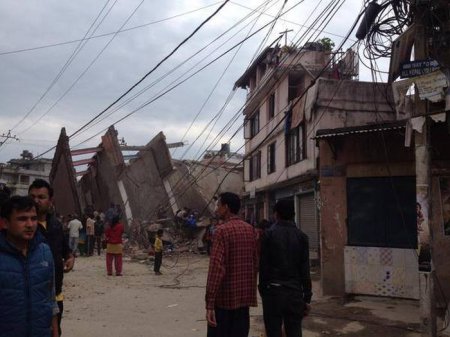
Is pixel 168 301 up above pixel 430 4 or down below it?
below

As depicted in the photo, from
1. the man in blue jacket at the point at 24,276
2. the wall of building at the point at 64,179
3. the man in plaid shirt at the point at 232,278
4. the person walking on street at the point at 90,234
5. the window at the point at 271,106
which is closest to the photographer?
the man in blue jacket at the point at 24,276

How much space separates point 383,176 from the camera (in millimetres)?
9781

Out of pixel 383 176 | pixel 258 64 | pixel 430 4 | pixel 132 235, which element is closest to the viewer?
pixel 430 4

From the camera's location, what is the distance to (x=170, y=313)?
8531mm

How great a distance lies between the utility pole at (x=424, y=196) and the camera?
6.63 meters

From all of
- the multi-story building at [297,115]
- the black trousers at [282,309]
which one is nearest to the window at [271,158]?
the multi-story building at [297,115]

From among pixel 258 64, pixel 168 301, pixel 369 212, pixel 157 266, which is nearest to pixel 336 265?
pixel 369 212

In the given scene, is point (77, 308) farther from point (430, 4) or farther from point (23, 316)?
point (430, 4)

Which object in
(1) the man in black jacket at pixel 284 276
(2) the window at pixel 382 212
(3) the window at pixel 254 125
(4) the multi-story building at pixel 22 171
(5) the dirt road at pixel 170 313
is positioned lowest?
(5) the dirt road at pixel 170 313

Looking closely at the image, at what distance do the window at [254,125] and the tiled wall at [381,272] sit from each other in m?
18.5

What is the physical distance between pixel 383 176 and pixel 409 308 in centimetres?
251

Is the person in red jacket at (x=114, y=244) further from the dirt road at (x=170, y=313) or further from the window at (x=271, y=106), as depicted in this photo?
the window at (x=271, y=106)

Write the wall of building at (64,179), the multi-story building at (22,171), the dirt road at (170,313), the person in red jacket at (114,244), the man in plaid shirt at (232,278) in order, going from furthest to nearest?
the multi-story building at (22,171), the wall of building at (64,179), the person in red jacket at (114,244), the dirt road at (170,313), the man in plaid shirt at (232,278)

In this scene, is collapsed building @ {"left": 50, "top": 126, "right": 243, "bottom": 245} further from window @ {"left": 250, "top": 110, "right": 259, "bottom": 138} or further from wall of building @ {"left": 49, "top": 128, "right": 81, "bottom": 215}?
window @ {"left": 250, "top": 110, "right": 259, "bottom": 138}
